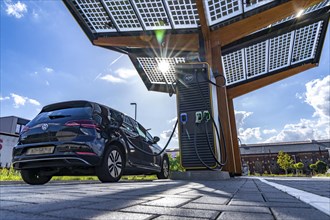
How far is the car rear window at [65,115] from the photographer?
4.05m

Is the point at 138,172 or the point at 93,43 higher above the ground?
the point at 93,43

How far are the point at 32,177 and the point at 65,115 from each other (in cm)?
153

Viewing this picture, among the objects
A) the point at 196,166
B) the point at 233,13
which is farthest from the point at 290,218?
the point at 233,13

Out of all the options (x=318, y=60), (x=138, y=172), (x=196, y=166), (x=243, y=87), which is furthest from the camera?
(x=243, y=87)

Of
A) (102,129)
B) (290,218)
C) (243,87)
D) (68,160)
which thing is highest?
(243,87)

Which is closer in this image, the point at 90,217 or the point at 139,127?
the point at 90,217

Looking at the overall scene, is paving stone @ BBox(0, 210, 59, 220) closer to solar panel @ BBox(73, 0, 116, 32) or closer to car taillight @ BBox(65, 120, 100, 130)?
car taillight @ BBox(65, 120, 100, 130)

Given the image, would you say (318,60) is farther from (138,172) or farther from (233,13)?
(138,172)

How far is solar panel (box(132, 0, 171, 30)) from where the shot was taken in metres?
9.89

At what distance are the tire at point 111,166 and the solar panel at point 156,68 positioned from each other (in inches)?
353

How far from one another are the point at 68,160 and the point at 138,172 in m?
2.11

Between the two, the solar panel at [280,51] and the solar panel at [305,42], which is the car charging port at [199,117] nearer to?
the solar panel at [280,51]

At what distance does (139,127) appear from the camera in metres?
6.09

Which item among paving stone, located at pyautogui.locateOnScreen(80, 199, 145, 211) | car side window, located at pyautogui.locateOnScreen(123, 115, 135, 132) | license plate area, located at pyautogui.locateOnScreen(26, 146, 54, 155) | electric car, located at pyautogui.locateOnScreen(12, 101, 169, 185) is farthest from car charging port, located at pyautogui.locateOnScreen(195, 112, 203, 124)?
paving stone, located at pyautogui.locateOnScreen(80, 199, 145, 211)
